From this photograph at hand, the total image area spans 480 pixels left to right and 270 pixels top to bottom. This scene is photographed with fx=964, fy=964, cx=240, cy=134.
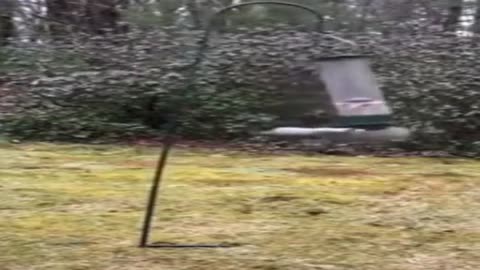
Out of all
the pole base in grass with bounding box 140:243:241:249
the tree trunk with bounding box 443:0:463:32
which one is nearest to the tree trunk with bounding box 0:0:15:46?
the tree trunk with bounding box 443:0:463:32

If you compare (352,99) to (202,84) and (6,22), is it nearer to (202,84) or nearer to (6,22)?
(202,84)

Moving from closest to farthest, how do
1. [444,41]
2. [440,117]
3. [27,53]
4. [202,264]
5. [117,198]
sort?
[202,264] → [117,198] → [440,117] → [444,41] → [27,53]

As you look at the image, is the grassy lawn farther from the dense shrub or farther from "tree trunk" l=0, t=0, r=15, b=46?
"tree trunk" l=0, t=0, r=15, b=46

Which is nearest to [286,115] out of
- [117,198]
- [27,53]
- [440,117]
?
[117,198]

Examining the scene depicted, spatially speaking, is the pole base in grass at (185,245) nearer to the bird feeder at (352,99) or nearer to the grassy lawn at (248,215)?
the grassy lawn at (248,215)

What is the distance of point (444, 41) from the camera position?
9.81 m

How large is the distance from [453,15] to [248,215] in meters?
5.95

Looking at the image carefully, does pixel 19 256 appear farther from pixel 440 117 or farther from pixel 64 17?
pixel 64 17

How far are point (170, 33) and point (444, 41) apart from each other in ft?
9.50

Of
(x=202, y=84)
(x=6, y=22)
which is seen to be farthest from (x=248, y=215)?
(x=6, y=22)

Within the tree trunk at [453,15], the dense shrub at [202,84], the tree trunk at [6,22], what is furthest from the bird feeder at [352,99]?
the tree trunk at [6,22]

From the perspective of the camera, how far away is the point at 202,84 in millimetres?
9969

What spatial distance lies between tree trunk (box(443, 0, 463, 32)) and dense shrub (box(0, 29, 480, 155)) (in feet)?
1.05

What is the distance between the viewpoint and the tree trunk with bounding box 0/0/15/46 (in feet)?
35.9
